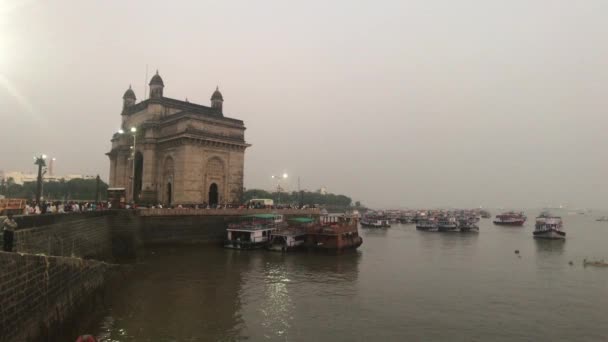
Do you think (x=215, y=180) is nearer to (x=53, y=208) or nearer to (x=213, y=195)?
(x=213, y=195)

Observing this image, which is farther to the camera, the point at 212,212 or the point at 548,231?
the point at 548,231

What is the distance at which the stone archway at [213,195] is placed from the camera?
1961 inches

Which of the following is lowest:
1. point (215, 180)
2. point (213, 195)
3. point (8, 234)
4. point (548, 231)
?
point (548, 231)

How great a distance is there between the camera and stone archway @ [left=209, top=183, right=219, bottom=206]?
49.8m

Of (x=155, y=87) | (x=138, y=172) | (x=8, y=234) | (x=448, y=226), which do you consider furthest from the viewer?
(x=448, y=226)

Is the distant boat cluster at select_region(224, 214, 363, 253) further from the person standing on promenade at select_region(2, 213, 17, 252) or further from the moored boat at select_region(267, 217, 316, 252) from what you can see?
the person standing on promenade at select_region(2, 213, 17, 252)

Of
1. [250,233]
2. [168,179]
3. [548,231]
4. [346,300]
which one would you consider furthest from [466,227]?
[346,300]

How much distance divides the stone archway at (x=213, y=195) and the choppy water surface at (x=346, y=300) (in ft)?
43.3

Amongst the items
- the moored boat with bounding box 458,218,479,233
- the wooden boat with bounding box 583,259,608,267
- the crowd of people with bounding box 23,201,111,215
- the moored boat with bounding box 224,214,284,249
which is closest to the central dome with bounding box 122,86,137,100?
the crowd of people with bounding box 23,201,111,215

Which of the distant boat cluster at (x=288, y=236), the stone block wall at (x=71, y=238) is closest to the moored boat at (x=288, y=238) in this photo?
the distant boat cluster at (x=288, y=236)

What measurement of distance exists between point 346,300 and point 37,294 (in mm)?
14971

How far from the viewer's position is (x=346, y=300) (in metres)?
22.3

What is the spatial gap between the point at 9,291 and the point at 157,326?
718 centimetres

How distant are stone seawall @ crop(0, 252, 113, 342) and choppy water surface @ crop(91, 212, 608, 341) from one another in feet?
6.83
